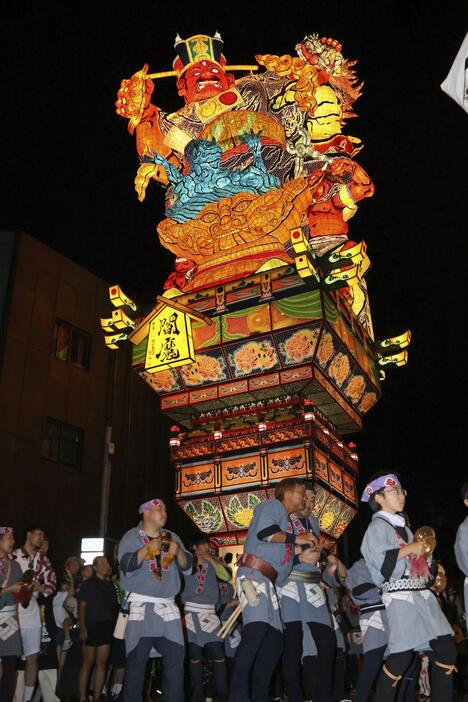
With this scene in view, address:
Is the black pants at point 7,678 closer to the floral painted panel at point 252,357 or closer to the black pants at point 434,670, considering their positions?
the black pants at point 434,670

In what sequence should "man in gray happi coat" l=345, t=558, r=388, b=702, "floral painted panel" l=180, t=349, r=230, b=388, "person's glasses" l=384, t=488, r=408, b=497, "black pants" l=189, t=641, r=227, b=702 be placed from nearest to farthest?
1. "person's glasses" l=384, t=488, r=408, b=497
2. "man in gray happi coat" l=345, t=558, r=388, b=702
3. "black pants" l=189, t=641, r=227, b=702
4. "floral painted panel" l=180, t=349, r=230, b=388

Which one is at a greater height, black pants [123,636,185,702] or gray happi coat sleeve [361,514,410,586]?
gray happi coat sleeve [361,514,410,586]

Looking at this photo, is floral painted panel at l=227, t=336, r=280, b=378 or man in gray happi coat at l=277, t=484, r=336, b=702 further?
floral painted panel at l=227, t=336, r=280, b=378

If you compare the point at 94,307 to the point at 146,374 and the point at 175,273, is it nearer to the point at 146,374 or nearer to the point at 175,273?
the point at 175,273

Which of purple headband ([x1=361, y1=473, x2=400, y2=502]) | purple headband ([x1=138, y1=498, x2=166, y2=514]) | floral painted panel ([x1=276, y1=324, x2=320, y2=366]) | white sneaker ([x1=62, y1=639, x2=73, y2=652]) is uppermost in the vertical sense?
floral painted panel ([x1=276, y1=324, x2=320, y2=366])

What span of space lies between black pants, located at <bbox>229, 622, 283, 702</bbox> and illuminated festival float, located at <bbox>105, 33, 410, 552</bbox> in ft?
26.5

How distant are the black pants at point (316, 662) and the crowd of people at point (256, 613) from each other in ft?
0.04

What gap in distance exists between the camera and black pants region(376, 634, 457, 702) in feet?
15.6

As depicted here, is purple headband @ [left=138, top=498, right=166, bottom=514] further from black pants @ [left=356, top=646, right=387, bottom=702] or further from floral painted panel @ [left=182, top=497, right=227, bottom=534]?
floral painted panel @ [left=182, top=497, right=227, bottom=534]

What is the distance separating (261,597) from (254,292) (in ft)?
30.8

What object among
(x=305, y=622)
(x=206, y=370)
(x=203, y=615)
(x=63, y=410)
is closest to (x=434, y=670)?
(x=305, y=622)

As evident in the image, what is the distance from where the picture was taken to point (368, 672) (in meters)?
6.13

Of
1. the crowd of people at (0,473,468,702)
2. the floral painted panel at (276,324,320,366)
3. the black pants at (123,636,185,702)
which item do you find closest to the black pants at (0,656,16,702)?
the crowd of people at (0,473,468,702)

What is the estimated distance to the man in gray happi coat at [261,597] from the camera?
5574 mm
